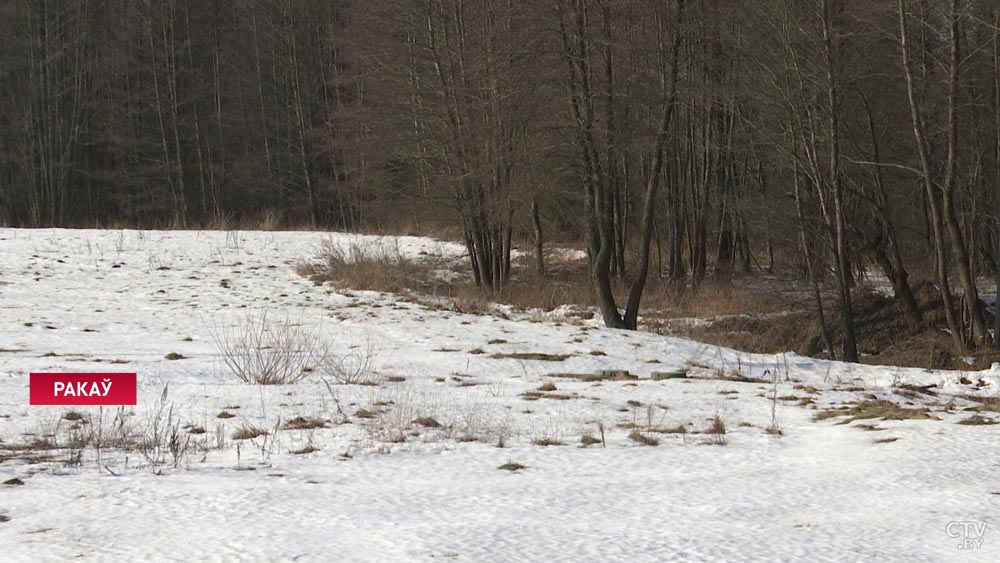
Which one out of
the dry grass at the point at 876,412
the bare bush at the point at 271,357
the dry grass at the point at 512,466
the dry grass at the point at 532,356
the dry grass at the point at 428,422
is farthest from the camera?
the dry grass at the point at 532,356

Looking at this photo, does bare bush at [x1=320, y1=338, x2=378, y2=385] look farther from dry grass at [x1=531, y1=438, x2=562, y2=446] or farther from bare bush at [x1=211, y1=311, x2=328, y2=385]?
dry grass at [x1=531, y1=438, x2=562, y2=446]

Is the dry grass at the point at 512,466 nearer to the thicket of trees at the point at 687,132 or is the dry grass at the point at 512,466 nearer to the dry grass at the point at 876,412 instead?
the dry grass at the point at 876,412

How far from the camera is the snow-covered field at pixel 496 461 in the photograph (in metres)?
3.51

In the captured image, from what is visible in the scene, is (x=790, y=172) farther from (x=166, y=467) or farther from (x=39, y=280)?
(x=166, y=467)

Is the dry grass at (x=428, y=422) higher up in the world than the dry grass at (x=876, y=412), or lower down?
lower down

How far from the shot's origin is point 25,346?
32.8 feet

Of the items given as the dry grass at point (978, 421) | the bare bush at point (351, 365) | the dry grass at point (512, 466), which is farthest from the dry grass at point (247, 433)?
the dry grass at point (978, 421)

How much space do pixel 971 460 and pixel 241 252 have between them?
2001cm

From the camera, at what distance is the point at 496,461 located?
5.20 meters

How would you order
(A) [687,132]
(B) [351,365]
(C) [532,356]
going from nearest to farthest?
(B) [351,365]
(C) [532,356]
(A) [687,132]

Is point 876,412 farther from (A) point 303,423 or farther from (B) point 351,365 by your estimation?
(B) point 351,365

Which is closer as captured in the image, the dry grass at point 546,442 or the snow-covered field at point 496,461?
the snow-covered field at point 496,461

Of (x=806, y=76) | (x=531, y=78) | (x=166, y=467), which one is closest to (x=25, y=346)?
(x=166, y=467)

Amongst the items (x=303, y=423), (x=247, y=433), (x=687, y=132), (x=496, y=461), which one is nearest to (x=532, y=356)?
(x=303, y=423)
